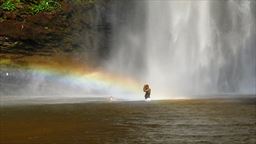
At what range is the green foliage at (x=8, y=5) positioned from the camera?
46375 mm

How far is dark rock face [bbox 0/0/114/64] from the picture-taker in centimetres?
4609

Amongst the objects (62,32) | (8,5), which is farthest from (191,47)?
(8,5)

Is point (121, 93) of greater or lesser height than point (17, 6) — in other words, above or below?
below

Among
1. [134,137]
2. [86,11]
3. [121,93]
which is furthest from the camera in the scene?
[86,11]

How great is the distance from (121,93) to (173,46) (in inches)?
340

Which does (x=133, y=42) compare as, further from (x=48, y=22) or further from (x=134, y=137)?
(x=134, y=137)

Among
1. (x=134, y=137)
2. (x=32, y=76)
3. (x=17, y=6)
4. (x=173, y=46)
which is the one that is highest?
(x=17, y=6)

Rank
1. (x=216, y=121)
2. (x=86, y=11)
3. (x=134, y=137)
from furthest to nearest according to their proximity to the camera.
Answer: (x=86, y=11) < (x=216, y=121) < (x=134, y=137)

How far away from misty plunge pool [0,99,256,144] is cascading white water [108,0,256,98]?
22.2m

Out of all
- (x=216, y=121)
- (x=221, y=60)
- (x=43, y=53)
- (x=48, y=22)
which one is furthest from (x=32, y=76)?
(x=216, y=121)

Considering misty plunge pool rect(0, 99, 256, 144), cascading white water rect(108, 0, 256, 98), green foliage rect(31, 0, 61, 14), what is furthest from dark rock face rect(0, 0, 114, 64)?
misty plunge pool rect(0, 99, 256, 144)

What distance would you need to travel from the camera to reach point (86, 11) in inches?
2018

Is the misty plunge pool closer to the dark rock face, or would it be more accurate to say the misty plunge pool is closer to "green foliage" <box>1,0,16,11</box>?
the dark rock face

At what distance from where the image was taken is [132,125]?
18609 mm
